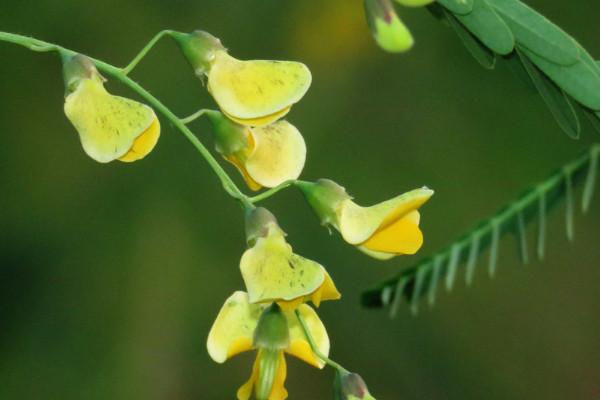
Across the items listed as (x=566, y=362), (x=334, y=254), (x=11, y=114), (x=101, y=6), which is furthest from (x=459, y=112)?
(x=11, y=114)

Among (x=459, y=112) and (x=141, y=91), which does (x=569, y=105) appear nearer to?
(x=141, y=91)

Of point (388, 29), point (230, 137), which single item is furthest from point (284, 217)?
point (388, 29)

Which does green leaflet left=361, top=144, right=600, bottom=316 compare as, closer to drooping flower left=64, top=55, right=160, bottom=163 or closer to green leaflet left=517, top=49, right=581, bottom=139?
green leaflet left=517, top=49, right=581, bottom=139

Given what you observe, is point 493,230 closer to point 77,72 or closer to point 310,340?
point 310,340

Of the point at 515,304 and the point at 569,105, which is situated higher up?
the point at 569,105

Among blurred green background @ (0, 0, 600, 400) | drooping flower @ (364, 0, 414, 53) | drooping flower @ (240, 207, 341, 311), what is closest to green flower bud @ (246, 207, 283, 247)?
drooping flower @ (240, 207, 341, 311)

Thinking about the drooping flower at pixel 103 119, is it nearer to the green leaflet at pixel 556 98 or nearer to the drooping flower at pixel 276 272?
the drooping flower at pixel 276 272

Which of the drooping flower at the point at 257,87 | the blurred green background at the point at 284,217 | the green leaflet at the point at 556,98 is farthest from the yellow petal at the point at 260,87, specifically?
the blurred green background at the point at 284,217
